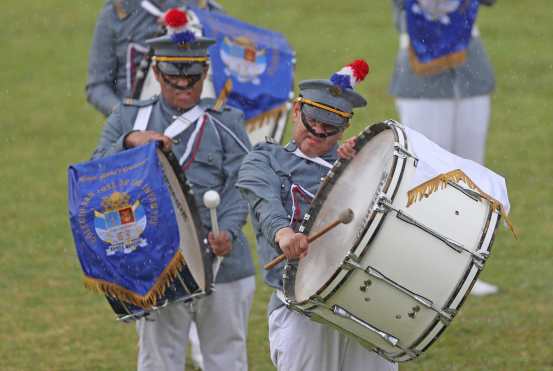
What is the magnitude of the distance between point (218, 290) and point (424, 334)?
5.02ft

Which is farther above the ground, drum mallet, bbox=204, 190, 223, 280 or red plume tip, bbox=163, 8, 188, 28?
red plume tip, bbox=163, 8, 188, 28

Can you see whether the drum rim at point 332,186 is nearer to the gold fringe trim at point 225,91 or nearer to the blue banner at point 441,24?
the gold fringe trim at point 225,91

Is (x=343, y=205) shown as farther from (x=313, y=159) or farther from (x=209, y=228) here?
(x=209, y=228)

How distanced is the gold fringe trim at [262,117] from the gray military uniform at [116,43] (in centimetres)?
71

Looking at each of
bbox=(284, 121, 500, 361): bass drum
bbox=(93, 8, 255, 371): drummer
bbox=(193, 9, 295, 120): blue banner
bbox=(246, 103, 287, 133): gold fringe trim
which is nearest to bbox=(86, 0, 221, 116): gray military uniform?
bbox=(193, 9, 295, 120): blue banner

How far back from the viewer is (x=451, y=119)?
9.09 metres

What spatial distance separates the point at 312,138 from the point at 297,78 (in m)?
11.5

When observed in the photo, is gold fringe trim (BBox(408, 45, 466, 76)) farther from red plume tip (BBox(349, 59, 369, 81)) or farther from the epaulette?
red plume tip (BBox(349, 59, 369, 81))

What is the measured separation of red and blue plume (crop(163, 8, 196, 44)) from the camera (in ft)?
21.0

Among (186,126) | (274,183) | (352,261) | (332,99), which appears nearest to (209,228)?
(186,126)

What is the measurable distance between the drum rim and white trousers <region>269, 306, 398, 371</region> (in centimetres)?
33

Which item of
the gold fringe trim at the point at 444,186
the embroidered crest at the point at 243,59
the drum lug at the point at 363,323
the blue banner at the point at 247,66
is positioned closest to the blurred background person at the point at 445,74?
the blue banner at the point at 247,66

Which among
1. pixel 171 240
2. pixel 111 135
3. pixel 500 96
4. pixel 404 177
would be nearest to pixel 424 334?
pixel 404 177

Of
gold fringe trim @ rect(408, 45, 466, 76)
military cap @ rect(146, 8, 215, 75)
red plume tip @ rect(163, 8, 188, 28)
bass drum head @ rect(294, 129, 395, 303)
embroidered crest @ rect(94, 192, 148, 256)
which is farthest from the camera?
gold fringe trim @ rect(408, 45, 466, 76)
